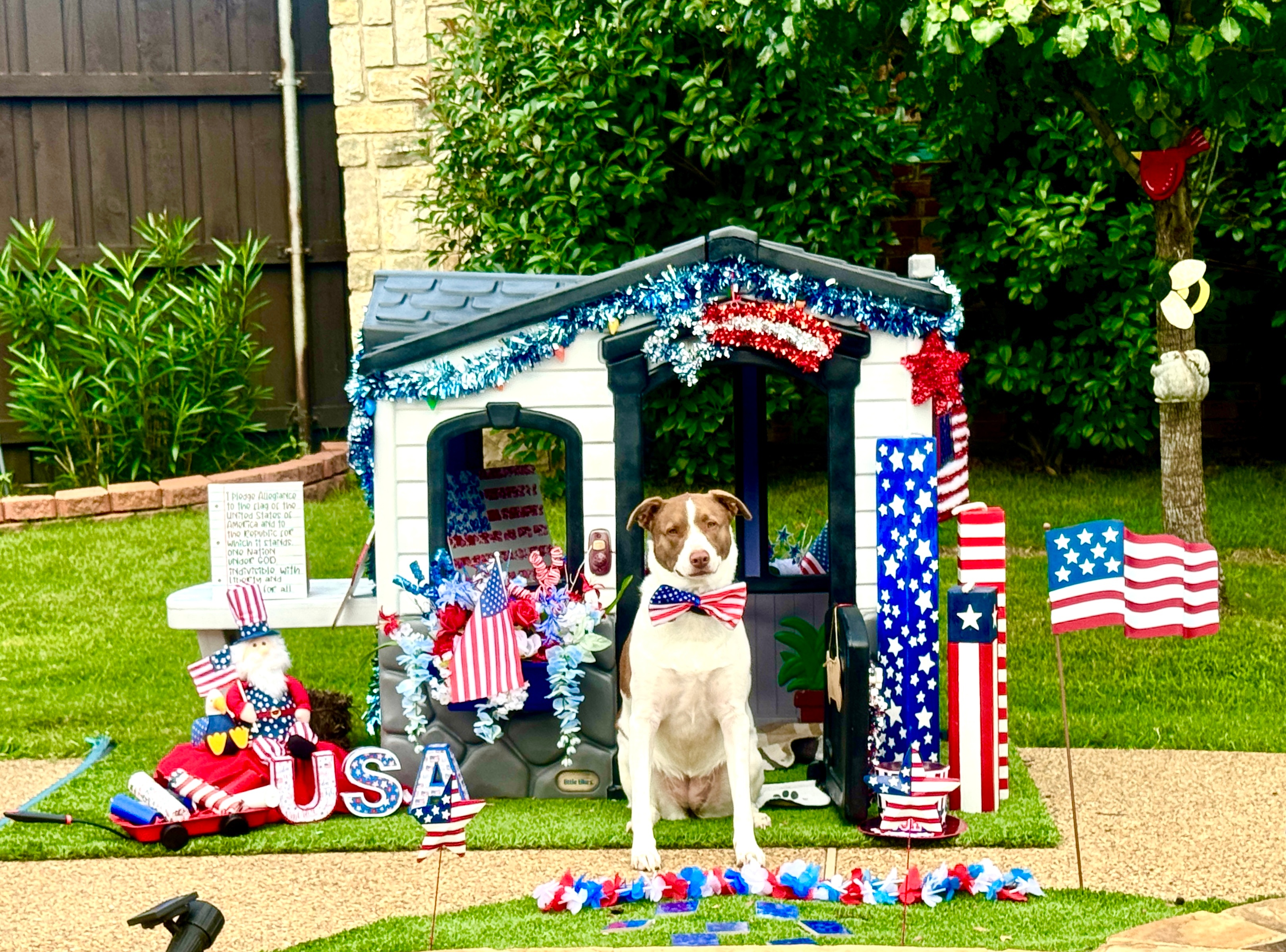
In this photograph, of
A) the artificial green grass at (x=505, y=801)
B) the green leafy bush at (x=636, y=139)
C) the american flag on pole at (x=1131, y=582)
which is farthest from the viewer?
the green leafy bush at (x=636, y=139)

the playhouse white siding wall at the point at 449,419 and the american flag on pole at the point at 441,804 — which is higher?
the playhouse white siding wall at the point at 449,419

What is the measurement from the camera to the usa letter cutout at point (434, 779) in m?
4.20

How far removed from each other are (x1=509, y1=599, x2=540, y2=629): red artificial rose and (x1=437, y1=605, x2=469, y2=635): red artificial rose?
0.50 feet

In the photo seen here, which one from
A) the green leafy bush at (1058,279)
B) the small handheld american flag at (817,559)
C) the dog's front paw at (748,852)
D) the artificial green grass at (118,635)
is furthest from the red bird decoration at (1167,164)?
the artificial green grass at (118,635)

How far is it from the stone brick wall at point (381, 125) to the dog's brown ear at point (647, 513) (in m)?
5.88

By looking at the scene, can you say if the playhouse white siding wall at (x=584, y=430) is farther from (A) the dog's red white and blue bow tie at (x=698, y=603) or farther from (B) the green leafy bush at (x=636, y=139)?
(B) the green leafy bush at (x=636, y=139)

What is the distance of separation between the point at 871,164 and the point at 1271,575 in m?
3.66

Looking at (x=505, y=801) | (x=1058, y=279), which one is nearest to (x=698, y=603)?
(x=505, y=801)

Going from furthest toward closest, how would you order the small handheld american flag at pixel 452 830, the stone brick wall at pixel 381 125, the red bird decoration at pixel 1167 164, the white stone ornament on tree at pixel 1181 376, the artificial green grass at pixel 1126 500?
the stone brick wall at pixel 381 125 < the artificial green grass at pixel 1126 500 < the white stone ornament on tree at pixel 1181 376 < the red bird decoration at pixel 1167 164 < the small handheld american flag at pixel 452 830

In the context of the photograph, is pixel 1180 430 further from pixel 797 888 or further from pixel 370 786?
pixel 370 786

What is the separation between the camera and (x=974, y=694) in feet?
16.2

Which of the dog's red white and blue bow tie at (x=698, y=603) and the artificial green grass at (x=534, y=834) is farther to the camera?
the artificial green grass at (x=534, y=834)

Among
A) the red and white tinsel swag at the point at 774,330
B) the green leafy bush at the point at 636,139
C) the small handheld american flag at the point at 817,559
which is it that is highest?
the green leafy bush at the point at 636,139

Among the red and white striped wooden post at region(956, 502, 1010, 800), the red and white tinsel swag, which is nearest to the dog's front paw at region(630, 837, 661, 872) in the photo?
the red and white striped wooden post at region(956, 502, 1010, 800)
